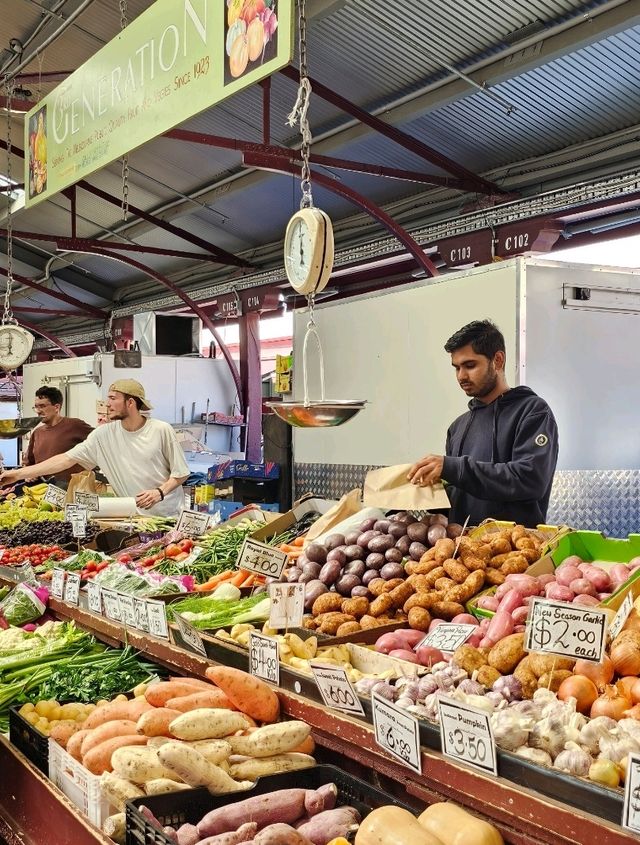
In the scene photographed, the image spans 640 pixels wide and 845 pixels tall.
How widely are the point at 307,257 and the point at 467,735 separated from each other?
6.88ft

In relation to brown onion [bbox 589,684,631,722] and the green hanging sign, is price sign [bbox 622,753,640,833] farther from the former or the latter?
the green hanging sign

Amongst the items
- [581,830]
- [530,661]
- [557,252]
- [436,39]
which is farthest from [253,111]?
[581,830]

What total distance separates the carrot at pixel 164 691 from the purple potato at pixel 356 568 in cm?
84

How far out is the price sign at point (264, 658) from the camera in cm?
236

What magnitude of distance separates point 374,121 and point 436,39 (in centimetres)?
137

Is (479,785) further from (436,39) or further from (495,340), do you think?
(436,39)

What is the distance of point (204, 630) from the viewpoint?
9.19ft

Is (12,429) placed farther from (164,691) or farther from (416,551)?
(164,691)

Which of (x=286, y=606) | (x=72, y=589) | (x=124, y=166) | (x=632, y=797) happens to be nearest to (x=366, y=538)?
(x=286, y=606)

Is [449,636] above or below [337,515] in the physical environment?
below

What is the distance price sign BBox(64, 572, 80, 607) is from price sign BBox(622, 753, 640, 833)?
258 cm

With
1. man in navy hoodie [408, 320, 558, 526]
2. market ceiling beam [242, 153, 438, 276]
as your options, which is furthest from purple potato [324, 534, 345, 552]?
market ceiling beam [242, 153, 438, 276]

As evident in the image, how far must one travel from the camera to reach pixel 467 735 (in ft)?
5.65

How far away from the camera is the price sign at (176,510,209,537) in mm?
4426
